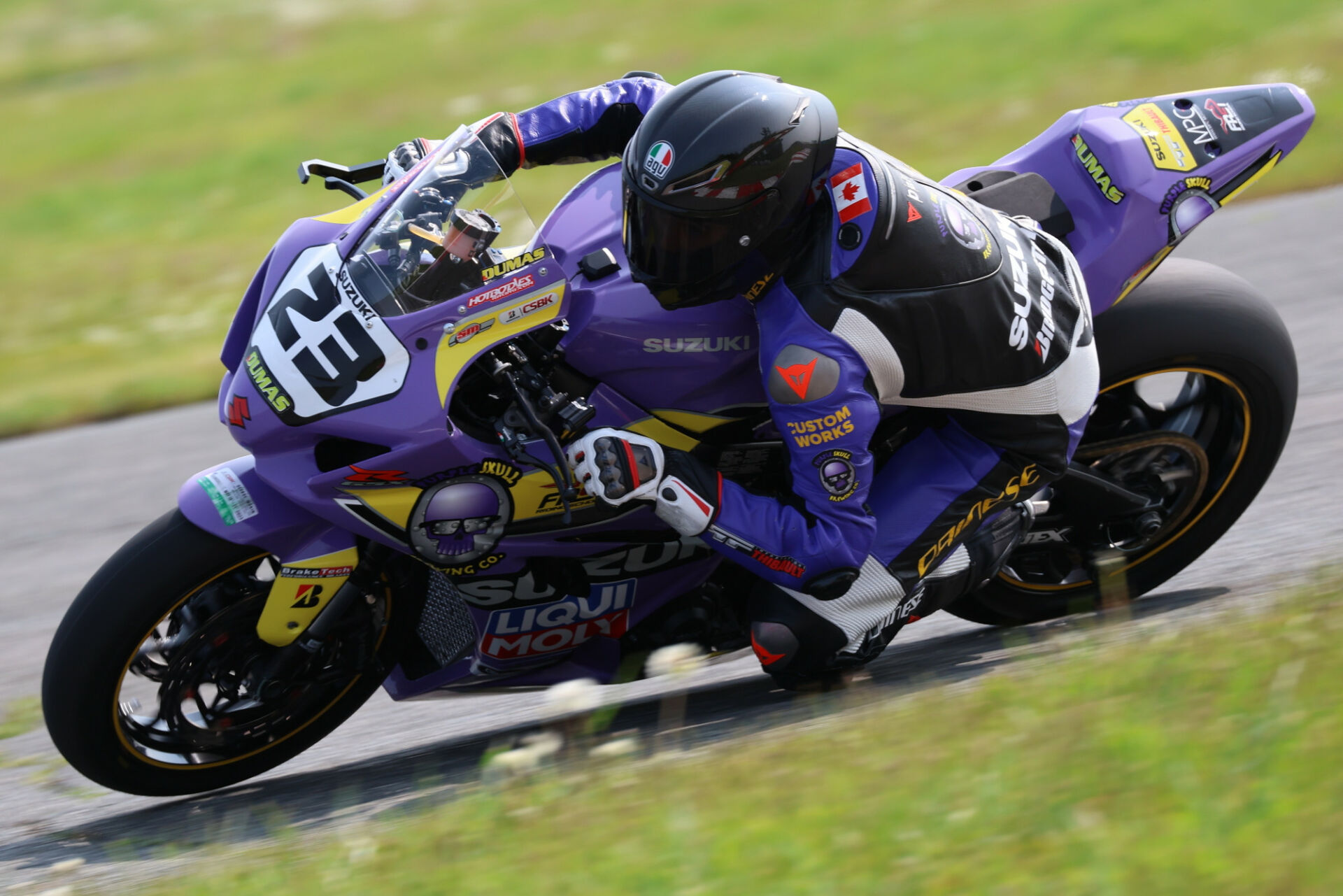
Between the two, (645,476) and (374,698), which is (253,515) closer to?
(645,476)

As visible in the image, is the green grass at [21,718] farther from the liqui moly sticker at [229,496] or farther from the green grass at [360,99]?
the green grass at [360,99]

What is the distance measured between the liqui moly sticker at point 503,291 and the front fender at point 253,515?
67 centimetres

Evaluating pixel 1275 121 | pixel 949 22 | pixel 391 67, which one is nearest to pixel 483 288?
pixel 1275 121

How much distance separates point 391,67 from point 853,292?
16.6 meters

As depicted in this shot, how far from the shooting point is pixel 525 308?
3238mm

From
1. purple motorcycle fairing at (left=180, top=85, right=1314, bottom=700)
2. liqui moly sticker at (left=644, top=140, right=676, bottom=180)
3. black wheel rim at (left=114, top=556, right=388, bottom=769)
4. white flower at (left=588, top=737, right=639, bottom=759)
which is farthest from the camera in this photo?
black wheel rim at (left=114, top=556, right=388, bottom=769)

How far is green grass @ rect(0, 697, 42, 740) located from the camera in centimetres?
427

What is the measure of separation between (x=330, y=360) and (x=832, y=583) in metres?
1.32

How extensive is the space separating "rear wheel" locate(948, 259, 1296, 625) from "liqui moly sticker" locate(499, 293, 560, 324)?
162 centimetres

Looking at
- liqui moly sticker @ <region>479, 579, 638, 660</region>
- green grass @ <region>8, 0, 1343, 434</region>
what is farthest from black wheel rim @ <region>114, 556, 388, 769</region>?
green grass @ <region>8, 0, 1343, 434</region>

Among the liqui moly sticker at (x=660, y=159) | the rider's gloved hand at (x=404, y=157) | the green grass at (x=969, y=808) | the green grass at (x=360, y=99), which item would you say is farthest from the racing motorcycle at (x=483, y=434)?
the green grass at (x=360, y=99)

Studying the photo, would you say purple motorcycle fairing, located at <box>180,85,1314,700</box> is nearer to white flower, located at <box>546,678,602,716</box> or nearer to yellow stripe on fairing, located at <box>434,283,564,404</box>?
yellow stripe on fairing, located at <box>434,283,564,404</box>

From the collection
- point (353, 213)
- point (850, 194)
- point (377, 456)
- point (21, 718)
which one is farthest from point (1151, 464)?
point (21, 718)

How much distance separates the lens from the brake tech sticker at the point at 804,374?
3.17 m
